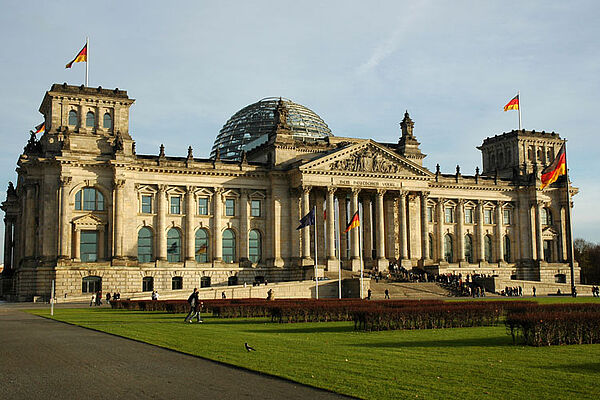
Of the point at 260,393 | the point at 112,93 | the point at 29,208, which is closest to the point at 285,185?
the point at 112,93

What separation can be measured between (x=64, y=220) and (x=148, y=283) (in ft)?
40.7

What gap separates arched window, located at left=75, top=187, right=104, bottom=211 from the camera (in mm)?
81250

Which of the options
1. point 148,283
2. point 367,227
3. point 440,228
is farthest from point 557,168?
point 148,283

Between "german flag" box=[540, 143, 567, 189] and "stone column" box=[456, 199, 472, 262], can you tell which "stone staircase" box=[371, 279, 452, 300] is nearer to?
"stone column" box=[456, 199, 472, 262]

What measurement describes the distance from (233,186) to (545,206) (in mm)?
50667

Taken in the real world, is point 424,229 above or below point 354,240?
above

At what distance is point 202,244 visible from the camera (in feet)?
292

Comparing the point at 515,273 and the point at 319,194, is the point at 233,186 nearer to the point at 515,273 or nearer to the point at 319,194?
the point at 319,194

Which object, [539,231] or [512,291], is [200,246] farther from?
[539,231]

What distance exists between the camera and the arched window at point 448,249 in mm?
103688

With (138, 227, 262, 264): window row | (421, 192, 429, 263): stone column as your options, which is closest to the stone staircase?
(421, 192, 429, 263): stone column

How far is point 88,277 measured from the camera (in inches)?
3110

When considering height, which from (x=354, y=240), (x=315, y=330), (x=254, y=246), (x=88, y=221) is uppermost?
(x=88, y=221)

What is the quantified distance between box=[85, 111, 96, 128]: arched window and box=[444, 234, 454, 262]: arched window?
52026 millimetres
